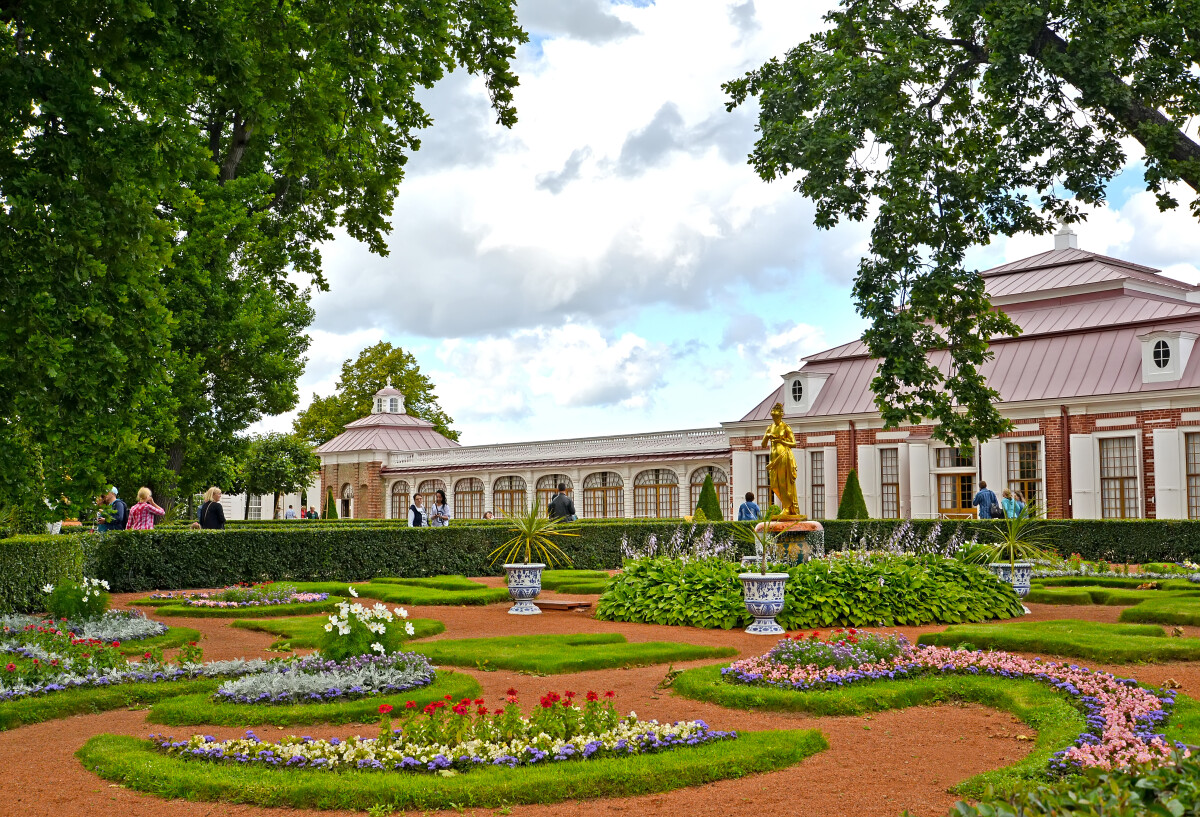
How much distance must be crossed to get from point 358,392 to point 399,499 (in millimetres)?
8941

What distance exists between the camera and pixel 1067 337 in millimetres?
28922

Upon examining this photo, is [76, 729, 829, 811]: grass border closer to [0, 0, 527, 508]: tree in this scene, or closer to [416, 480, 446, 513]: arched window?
[0, 0, 527, 508]: tree

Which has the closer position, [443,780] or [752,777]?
[443,780]

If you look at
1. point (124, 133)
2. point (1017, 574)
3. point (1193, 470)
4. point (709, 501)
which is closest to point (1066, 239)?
point (1193, 470)

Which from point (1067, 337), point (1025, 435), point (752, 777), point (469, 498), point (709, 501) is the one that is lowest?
point (752, 777)

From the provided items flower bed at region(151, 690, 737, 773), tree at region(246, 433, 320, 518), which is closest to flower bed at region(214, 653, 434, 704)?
flower bed at region(151, 690, 737, 773)

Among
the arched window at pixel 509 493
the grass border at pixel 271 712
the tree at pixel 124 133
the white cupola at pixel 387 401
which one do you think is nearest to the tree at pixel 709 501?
the arched window at pixel 509 493

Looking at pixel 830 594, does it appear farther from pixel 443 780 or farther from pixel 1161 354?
pixel 1161 354

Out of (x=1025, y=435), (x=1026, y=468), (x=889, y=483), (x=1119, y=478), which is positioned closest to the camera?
(x=1119, y=478)

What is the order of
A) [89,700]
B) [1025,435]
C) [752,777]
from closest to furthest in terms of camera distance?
[752,777], [89,700], [1025,435]

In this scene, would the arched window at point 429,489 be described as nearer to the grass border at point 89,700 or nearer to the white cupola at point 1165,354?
the white cupola at point 1165,354

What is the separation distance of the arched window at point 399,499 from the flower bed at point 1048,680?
3958 cm

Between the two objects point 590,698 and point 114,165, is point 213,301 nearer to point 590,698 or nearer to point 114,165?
point 114,165

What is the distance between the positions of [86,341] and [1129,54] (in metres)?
10.9
